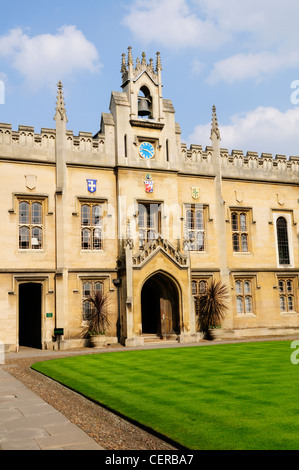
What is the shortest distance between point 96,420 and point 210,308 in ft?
62.5

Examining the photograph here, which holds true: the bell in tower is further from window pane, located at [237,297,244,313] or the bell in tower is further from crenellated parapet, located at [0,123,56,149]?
window pane, located at [237,297,244,313]

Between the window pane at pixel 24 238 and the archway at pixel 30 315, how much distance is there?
1972 mm

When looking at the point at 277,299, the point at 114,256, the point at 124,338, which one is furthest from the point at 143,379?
the point at 277,299

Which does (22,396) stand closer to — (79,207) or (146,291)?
(79,207)

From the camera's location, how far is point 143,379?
12.6m

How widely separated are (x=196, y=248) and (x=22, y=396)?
18376 millimetres

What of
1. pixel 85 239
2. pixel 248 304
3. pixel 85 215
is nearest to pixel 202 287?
pixel 248 304

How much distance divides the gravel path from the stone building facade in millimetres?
11165

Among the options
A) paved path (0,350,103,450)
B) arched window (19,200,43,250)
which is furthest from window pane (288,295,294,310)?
paved path (0,350,103,450)

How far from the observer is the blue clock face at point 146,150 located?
27.7 meters

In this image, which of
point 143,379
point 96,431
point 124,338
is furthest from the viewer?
point 124,338

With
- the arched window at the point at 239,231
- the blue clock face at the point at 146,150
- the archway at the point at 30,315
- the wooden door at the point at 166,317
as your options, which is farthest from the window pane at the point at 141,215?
the archway at the point at 30,315

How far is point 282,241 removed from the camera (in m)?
31.5

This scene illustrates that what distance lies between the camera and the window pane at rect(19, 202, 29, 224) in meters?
24.9
